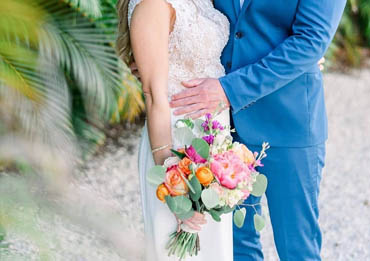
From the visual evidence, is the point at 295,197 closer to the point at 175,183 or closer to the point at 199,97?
the point at 199,97

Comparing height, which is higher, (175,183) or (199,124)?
(199,124)

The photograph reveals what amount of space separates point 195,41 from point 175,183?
57 centimetres

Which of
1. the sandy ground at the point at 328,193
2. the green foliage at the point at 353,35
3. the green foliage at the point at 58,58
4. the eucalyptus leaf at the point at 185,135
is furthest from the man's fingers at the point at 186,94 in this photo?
the green foliage at the point at 353,35

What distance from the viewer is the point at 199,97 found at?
6.89ft

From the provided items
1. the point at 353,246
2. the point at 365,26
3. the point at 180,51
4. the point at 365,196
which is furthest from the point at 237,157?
the point at 365,26

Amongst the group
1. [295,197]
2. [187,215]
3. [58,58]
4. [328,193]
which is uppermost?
[187,215]

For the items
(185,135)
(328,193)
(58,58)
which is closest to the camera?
(185,135)

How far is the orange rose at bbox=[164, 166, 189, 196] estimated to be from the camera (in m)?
1.84

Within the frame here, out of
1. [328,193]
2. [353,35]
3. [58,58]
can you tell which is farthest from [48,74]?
[353,35]

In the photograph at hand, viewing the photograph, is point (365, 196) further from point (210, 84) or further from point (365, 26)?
point (365, 26)

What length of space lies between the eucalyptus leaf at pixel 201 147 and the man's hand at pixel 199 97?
1.02 ft

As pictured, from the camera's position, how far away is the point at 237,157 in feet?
6.05

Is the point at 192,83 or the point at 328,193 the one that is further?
the point at 328,193

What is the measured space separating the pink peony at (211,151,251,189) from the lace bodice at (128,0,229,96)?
1.45 ft
